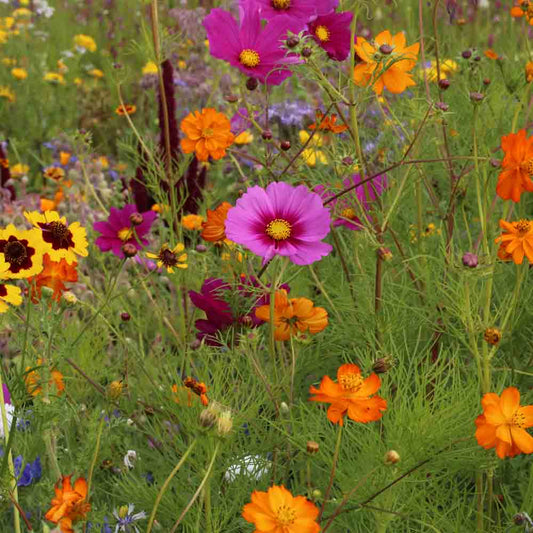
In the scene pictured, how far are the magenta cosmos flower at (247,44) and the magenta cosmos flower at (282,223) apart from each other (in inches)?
10.2

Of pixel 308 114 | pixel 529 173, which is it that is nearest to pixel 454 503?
pixel 529 173

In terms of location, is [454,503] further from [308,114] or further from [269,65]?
[308,114]

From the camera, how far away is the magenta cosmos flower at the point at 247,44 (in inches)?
43.4

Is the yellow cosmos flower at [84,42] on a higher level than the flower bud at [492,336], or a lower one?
lower

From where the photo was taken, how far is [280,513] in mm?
695

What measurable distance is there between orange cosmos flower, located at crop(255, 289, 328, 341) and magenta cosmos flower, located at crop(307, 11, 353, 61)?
368 mm

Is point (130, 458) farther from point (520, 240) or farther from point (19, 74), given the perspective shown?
point (19, 74)

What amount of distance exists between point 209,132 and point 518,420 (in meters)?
0.74

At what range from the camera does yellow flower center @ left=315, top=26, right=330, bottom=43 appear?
108 centimetres

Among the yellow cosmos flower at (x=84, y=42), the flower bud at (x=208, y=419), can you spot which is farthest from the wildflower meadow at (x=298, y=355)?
the yellow cosmos flower at (x=84, y=42)

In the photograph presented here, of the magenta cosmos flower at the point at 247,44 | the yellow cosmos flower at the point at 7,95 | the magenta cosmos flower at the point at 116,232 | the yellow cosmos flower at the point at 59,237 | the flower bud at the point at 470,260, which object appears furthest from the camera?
the yellow cosmos flower at the point at 7,95

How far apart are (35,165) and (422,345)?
2389 mm

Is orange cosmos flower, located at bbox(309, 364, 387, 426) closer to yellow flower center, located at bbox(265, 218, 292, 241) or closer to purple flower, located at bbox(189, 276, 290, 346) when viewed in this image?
yellow flower center, located at bbox(265, 218, 292, 241)

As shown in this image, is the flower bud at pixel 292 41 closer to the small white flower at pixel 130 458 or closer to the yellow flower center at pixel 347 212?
the yellow flower center at pixel 347 212
